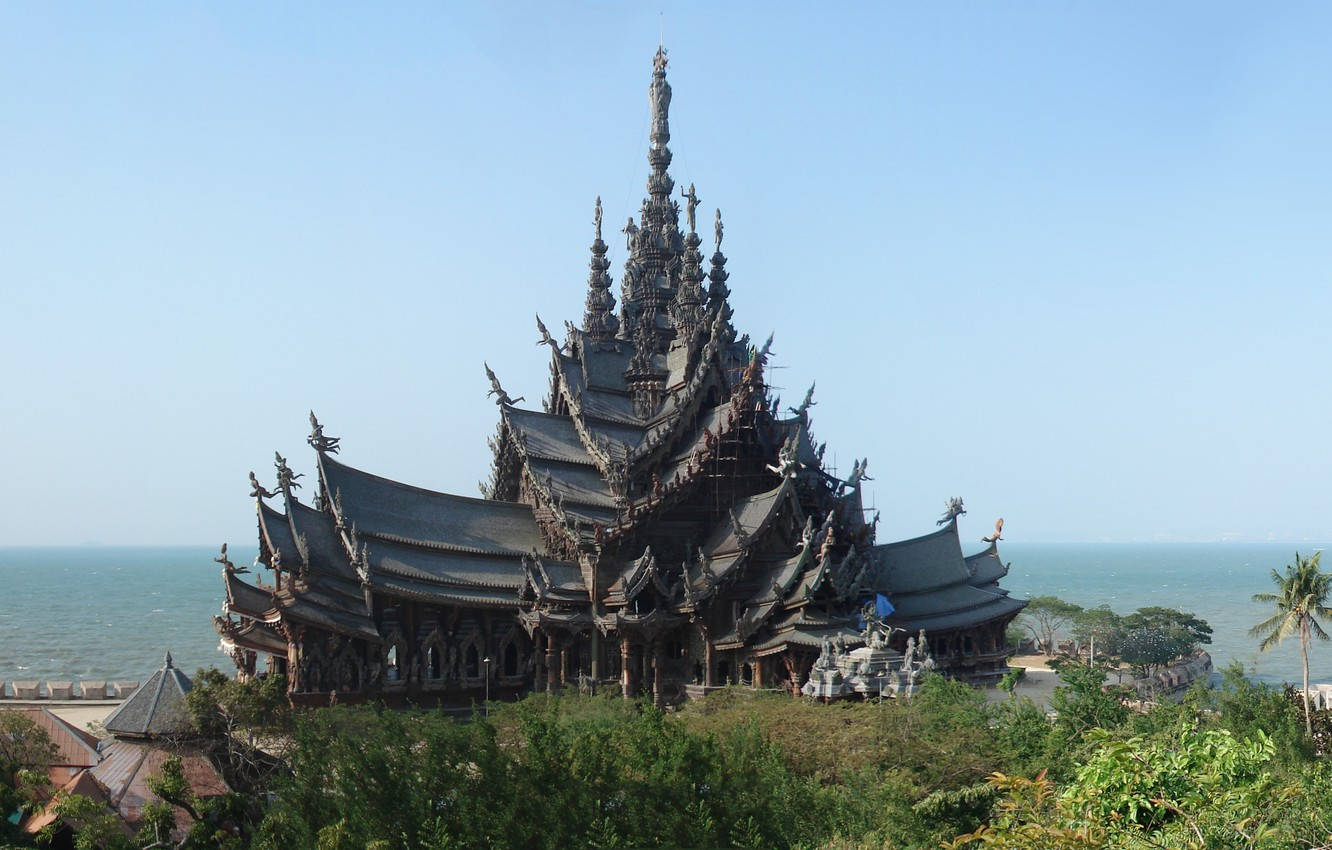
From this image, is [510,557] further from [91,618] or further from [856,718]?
[91,618]

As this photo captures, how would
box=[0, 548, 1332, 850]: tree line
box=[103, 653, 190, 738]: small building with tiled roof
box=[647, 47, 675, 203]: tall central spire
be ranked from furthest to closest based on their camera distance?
box=[647, 47, 675, 203]: tall central spire → box=[103, 653, 190, 738]: small building with tiled roof → box=[0, 548, 1332, 850]: tree line

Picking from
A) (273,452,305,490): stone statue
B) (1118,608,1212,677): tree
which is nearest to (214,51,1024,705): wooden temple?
(273,452,305,490): stone statue

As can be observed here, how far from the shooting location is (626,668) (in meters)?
35.0

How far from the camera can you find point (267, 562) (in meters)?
34.7

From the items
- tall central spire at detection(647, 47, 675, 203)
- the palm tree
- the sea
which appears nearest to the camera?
the palm tree

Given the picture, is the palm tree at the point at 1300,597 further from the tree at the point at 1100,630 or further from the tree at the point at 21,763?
the tree at the point at 21,763

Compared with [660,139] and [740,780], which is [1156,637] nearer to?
[660,139]

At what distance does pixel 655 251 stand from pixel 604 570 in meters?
23.5

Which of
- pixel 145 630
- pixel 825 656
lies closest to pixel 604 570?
pixel 825 656

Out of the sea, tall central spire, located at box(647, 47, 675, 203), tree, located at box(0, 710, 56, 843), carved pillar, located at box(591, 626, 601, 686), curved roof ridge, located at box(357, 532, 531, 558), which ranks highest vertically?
tall central spire, located at box(647, 47, 675, 203)

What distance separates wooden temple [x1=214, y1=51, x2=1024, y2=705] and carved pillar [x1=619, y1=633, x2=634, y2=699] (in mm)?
85

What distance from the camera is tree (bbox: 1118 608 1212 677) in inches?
2405

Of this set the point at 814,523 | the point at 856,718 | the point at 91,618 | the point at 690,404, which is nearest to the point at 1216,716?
the point at 856,718

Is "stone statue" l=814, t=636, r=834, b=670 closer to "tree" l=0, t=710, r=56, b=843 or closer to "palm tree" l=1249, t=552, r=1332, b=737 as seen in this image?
"tree" l=0, t=710, r=56, b=843
